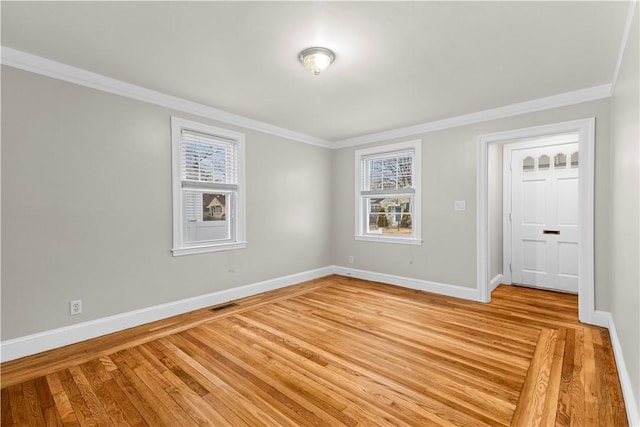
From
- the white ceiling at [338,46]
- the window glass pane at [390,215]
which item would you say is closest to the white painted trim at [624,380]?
the white ceiling at [338,46]

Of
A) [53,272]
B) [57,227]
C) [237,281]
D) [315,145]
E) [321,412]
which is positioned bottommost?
[321,412]

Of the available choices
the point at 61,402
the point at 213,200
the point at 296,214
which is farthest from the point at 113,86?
the point at 296,214

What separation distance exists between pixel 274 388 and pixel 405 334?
58.2 inches

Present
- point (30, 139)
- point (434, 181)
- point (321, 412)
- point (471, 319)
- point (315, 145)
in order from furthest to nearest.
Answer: point (315, 145), point (434, 181), point (471, 319), point (30, 139), point (321, 412)

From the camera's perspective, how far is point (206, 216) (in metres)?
4.01

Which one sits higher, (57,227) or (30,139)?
(30,139)

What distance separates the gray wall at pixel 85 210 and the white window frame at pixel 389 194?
226cm

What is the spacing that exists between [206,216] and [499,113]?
402 cm

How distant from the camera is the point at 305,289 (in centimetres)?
470

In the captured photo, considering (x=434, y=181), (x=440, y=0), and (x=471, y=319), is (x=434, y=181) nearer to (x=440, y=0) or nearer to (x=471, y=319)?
(x=471, y=319)

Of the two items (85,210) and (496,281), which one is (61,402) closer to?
(85,210)

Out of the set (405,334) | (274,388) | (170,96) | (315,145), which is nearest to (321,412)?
(274,388)

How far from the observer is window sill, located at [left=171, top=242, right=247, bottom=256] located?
143 inches

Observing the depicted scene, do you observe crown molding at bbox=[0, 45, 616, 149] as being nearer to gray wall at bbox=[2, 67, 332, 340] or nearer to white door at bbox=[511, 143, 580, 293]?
gray wall at bbox=[2, 67, 332, 340]
